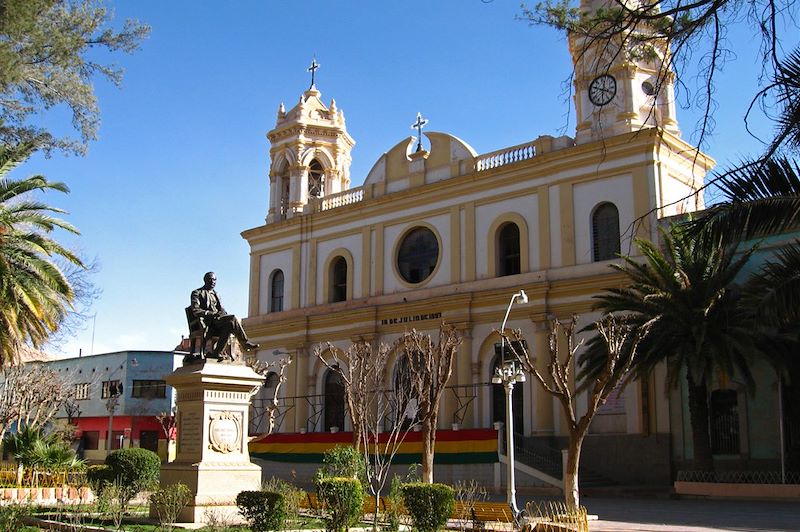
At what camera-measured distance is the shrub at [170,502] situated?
1320 centimetres

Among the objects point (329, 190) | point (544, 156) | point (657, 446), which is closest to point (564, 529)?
point (657, 446)

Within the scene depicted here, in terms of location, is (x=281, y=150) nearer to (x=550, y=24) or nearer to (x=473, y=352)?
(x=473, y=352)

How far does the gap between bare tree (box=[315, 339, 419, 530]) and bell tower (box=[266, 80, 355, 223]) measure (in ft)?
27.9

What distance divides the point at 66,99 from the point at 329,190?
86.0ft

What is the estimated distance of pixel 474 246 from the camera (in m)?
33.3

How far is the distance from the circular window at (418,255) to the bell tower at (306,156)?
6.25 meters

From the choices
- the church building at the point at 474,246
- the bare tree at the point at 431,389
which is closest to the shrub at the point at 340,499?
the bare tree at the point at 431,389

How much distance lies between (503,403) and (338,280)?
11.0 meters

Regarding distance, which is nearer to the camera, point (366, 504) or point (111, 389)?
point (366, 504)

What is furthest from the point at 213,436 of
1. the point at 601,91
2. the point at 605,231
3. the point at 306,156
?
the point at 306,156

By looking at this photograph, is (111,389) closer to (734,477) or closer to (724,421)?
(724,421)

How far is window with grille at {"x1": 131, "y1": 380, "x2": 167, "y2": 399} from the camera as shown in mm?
55250

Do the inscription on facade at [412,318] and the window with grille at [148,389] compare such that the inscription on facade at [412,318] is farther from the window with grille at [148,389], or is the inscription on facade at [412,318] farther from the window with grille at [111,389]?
the window with grille at [111,389]

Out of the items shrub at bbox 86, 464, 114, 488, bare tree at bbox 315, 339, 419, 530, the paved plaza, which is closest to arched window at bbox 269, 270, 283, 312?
bare tree at bbox 315, 339, 419, 530
